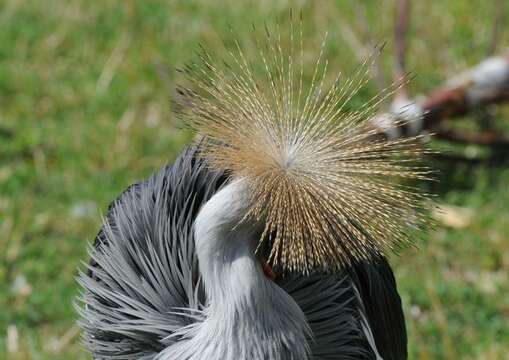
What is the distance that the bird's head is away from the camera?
1661 millimetres

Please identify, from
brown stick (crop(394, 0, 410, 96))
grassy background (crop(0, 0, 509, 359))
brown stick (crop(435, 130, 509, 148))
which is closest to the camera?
grassy background (crop(0, 0, 509, 359))

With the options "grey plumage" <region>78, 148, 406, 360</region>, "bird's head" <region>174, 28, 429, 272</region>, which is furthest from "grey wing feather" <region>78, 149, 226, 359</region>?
"bird's head" <region>174, 28, 429, 272</region>

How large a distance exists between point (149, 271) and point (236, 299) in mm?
279

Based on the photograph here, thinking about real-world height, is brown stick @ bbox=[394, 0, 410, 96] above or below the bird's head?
above

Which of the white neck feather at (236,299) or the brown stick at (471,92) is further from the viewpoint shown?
the brown stick at (471,92)

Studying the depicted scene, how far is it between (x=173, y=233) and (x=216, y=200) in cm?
29

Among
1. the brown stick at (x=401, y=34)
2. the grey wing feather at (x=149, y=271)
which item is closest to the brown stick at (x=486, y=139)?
the brown stick at (x=401, y=34)

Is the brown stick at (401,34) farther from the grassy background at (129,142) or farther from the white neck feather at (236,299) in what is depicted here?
the white neck feather at (236,299)

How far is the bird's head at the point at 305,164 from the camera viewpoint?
1.66m

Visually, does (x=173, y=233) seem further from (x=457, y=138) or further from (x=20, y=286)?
(x=457, y=138)

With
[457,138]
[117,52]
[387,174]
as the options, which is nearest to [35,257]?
[117,52]

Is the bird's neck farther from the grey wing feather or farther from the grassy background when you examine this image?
the grassy background

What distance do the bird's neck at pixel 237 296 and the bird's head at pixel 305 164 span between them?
0.10 feet

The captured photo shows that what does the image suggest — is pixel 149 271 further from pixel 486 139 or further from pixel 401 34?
pixel 486 139
